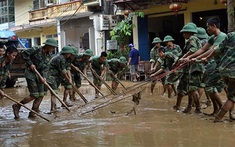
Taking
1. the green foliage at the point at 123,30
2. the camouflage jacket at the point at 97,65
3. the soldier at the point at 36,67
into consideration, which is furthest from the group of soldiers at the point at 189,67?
the green foliage at the point at 123,30

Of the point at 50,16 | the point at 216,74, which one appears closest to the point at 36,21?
the point at 50,16

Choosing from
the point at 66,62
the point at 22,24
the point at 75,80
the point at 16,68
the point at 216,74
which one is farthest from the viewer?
the point at 22,24

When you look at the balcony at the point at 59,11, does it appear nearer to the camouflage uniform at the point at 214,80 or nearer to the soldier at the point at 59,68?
the soldier at the point at 59,68

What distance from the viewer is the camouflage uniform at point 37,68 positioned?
7.01m

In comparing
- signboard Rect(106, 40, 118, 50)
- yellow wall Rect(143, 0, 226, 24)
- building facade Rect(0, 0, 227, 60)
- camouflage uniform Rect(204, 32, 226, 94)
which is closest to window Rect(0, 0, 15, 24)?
building facade Rect(0, 0, 227, 60)

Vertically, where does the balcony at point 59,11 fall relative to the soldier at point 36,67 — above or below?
above

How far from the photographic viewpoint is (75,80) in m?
9.97

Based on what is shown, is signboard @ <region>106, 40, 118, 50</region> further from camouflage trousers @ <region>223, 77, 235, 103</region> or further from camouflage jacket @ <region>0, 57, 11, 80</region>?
camouflage trousers @ <region>223, 77, 235, 103</region>

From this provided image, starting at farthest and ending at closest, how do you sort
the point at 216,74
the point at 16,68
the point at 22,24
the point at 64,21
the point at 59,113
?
the point at 22,24 → the point at 64,21 → the point at 16,68 → the point at 59,113 → the point at 216,74

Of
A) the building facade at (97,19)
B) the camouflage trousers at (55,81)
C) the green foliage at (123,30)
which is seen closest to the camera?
the camouflage trousers at (55,81)

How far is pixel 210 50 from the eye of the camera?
586 centimetres

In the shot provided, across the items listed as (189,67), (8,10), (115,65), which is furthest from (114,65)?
(8,10)

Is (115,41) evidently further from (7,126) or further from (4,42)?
(7,126)

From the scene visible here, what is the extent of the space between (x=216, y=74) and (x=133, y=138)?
207 cm
